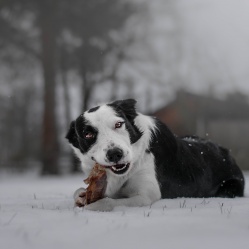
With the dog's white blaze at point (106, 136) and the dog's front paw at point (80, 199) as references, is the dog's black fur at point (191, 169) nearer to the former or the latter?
the dog's white blaze at point (106, 136)

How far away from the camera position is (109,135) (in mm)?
4078

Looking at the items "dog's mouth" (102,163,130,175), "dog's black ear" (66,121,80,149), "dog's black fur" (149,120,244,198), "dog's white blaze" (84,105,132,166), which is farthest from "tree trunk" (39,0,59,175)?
"dog's mouth" (102,163,130,175)

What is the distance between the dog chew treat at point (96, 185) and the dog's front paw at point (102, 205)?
201 millimetres

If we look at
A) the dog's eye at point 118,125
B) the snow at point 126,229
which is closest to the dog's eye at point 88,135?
the dog's eye at point 118,125

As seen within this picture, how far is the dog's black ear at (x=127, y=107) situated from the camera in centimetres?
455

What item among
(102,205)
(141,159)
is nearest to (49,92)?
(141,159)

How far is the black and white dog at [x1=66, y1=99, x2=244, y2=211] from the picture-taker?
405cm

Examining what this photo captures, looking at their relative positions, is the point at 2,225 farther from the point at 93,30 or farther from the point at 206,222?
the point at 93,30

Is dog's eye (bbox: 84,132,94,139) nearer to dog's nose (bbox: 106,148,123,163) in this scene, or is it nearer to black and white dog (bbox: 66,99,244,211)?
black and white dog (bbox: 66,99,244,211)

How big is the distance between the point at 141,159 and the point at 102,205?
87 cm

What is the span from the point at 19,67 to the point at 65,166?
242 inches

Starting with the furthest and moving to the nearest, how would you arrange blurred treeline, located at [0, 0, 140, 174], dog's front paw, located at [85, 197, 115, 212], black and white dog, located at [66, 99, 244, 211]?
blurred treeline, located at [0, 0, 140, 174], black and white dog, located at [66, 99, 244, 211], dog's front paw, located at [85, 197, 115, 212]

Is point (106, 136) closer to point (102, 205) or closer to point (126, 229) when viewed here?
point (102, 205)

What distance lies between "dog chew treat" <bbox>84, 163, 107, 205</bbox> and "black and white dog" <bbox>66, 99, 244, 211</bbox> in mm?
101
